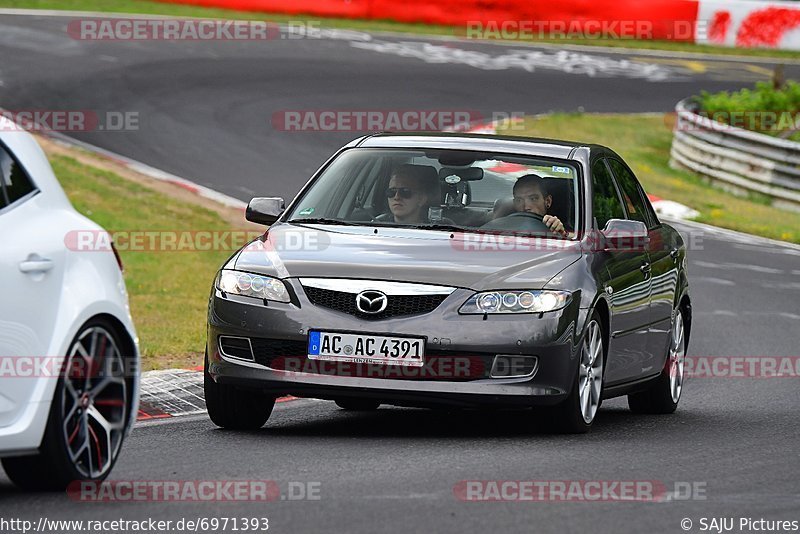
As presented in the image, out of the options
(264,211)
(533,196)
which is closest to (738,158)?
(533,196)

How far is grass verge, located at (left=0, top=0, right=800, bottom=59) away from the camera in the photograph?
3534 cm

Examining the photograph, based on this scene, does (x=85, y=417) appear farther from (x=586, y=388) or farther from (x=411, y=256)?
(x=586, y=388)

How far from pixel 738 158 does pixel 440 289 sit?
18.9 metres

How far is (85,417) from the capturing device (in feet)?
22.2

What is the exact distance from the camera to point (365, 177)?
10156 mm

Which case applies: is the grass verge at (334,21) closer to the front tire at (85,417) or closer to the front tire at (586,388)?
the front tire at (586,388)

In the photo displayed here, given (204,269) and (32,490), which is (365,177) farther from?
(204,269)

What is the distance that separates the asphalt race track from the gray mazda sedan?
0.99 feet

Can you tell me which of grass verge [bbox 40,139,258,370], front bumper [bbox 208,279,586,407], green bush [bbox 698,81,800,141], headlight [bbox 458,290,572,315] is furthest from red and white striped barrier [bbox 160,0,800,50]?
headlight [bbox 458,290,572,315]

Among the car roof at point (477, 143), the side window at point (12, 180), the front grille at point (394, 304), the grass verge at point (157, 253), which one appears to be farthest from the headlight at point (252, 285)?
the grass verge at point (157, 253)

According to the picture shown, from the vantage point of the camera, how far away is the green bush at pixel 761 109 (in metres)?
29.2

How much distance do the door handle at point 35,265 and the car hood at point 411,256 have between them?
2.42 metres

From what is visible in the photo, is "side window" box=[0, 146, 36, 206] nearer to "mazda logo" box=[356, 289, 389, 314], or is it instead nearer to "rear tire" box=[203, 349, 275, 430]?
"mazda logo" box=[356, 289, 389, 314]

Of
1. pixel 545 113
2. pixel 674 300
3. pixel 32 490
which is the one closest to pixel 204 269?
pixel 674 300
